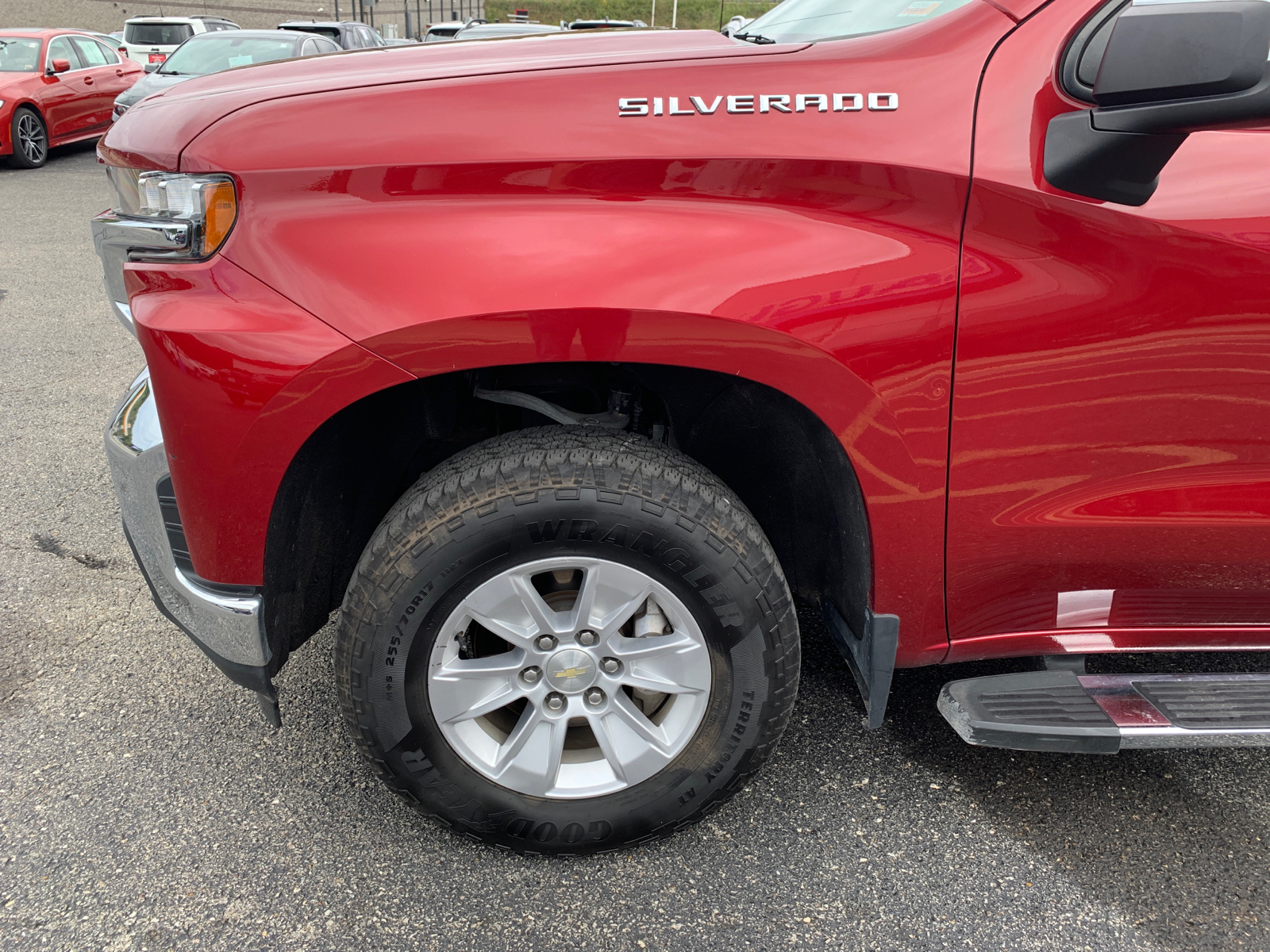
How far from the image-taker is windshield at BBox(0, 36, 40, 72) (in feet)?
35.1

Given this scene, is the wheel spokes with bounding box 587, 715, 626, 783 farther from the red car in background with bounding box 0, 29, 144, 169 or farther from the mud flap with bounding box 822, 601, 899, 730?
the red car in background with bounding box 0, 29, 144, 169

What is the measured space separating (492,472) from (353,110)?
66 cm

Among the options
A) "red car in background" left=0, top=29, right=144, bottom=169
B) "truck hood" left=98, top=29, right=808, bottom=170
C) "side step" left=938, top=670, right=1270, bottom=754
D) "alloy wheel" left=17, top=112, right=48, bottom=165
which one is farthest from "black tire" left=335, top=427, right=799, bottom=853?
"alloy wheel" left=17, top=112, right=48, bottom=165

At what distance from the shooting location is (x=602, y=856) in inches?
75.9

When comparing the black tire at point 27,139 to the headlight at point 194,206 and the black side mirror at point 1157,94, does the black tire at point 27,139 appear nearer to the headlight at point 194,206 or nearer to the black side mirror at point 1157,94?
the headlight at point 194,206

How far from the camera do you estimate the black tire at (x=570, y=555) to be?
1.67 m

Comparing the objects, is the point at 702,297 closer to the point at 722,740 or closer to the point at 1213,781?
the point at 722,740

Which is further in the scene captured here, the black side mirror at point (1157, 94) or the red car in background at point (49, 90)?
the red car in background at point (49, 90)

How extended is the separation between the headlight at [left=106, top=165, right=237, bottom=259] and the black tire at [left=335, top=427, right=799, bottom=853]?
569 mm

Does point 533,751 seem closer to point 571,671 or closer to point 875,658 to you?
point 571,671

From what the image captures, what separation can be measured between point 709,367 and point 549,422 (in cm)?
65

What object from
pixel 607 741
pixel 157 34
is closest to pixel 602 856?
pixel 607 741

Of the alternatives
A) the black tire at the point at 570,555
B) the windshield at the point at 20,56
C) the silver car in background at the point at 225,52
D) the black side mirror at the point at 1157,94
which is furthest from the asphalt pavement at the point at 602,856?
the windshield at the point at 20,56

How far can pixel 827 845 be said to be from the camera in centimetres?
193
